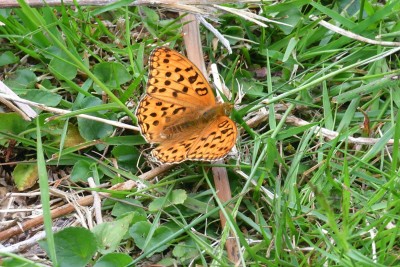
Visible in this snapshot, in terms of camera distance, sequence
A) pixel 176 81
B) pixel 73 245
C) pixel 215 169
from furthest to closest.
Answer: pixel 176 81 → pixel 215 169 → pixel 73 245

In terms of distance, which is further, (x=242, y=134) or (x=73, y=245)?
(x=242, y=134)

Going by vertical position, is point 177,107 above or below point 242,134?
above

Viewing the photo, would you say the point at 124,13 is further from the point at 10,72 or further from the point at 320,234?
the point at 320,234

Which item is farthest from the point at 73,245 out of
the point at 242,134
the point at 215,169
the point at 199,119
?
the point at 242,134

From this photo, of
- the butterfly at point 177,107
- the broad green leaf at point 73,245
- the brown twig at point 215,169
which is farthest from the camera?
the butterfly at point 177,107

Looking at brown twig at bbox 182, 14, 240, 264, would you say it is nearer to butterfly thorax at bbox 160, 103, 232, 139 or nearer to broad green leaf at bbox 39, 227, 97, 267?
butterfly thorax at bbox 160, 103, 232, 139

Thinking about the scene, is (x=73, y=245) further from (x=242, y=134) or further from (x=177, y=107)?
(x=242, y=134)

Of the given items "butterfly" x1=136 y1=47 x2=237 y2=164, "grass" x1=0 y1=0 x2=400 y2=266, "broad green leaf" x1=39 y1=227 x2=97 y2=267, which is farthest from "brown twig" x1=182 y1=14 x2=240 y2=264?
"broad green leaf" x1=39 y1=227 x2=97 y2=267

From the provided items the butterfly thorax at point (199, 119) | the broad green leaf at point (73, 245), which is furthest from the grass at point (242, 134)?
the butterfly thorax at point (199, 119)

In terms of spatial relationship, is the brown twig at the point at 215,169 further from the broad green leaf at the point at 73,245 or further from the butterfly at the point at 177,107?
the broad green leaf at the point at 73,245
